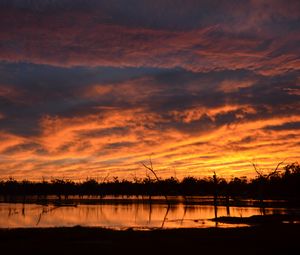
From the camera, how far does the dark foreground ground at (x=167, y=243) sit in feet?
77.7

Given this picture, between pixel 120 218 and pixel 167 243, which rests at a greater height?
pixel 120 218

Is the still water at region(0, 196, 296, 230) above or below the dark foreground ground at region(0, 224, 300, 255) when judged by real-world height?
above

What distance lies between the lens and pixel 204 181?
199 meters

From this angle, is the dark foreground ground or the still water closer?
the dark foreground ground

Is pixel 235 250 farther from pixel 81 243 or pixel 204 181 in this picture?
pixel 204 181

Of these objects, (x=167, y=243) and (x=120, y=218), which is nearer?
(x=167, y=243)

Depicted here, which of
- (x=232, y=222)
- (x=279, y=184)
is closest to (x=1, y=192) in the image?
(x=279, y=184)

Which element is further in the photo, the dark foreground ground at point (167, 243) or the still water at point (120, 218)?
the still water at point (120, 218)

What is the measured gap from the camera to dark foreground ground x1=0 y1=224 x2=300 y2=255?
23688mm

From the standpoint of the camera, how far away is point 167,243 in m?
27.6

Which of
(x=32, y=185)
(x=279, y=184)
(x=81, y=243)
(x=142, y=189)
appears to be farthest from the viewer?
(x=32, y=185)

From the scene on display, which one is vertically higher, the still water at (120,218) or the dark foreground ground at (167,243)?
the still water at (120,218)

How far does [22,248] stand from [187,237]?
11961 mm

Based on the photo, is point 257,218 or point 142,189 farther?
point 142,189
